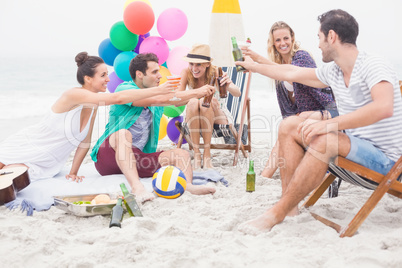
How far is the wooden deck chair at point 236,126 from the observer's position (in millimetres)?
4295

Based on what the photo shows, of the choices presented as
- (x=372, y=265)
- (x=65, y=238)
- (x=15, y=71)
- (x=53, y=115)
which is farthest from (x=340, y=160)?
(x=15, y=71)

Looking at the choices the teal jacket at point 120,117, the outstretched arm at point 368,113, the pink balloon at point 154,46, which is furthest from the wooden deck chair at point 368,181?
the pink balloon at point 154,46

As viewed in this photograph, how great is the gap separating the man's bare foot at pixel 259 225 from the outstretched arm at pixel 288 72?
100 centimetres

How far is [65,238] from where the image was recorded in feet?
7.09

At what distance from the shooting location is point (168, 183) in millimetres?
2939

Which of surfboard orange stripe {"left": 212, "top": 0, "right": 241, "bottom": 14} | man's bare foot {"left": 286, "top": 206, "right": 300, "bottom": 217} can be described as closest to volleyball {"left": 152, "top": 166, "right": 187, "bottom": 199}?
man's bare foot {"left": 286, "top": 206, "right": 300, "bottom": 217}

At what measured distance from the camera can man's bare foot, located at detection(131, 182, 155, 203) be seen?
288cm

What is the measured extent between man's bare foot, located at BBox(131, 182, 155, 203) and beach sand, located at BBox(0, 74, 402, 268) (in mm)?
60

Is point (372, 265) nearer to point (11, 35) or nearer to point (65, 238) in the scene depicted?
point (65, 238)

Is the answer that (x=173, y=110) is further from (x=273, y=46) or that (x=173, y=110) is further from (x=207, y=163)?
(x=273, y=46)

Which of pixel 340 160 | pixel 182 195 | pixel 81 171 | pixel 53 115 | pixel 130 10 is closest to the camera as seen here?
pixel 340 160

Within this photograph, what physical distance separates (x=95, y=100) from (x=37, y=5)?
62.3 ft

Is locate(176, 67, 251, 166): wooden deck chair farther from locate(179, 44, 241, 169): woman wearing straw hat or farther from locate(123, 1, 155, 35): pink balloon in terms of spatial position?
locate(123, 1, 155, 35): pink balloon

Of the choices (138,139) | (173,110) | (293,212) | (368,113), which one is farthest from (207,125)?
(368,113)
